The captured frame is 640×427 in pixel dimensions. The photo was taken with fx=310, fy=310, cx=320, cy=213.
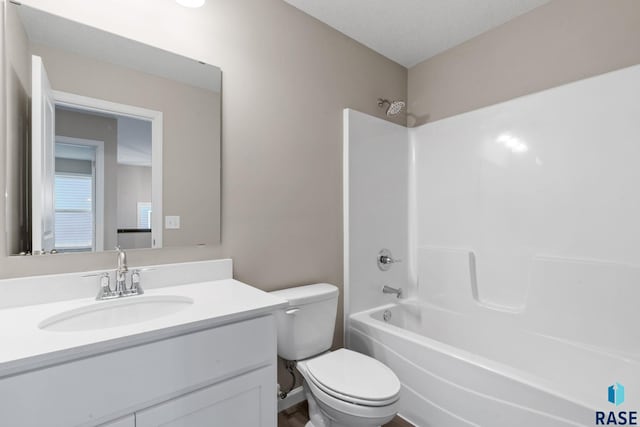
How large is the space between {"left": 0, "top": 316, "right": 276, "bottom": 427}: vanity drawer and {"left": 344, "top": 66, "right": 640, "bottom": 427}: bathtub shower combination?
3.50 feet

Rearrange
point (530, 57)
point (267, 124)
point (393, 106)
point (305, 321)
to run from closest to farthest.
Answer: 1. point (305, 321)
2. point (267, 124)
3. point (530, 57)
4. point (393, 106)

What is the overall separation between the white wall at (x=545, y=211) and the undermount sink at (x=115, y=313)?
1857 mm

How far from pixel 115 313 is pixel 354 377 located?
3.45 ft

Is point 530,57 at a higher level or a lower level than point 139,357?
higher

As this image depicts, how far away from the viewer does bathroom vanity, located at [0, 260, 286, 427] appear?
75 centimetres

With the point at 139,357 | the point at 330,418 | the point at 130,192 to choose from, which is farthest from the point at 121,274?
the point at 330,418

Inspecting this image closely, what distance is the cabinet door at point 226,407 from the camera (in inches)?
35.9

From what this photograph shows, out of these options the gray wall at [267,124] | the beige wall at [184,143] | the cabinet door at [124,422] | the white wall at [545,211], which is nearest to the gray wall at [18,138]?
the gray wall at [267,124]

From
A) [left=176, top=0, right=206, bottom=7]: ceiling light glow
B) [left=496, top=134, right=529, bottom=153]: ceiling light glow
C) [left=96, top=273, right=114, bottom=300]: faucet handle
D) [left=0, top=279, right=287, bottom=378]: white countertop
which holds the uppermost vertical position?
[left=176, top=0, right=206, bottom=7]: ceiling light glow

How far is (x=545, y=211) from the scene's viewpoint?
1851 millimetres

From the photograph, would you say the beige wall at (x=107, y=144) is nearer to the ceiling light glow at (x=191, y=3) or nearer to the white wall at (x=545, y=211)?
the ceiling light glow at (x=191, y=3)

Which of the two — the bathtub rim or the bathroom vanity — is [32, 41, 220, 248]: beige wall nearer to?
the bathroom vanity

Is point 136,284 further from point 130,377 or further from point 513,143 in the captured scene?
point 513,143

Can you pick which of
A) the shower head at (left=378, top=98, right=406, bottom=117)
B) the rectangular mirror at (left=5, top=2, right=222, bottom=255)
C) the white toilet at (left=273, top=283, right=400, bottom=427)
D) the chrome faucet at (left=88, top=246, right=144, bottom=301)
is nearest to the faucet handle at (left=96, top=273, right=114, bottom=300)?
the chrome faucet at (left=88, top=246, right=144, bottom=301)
